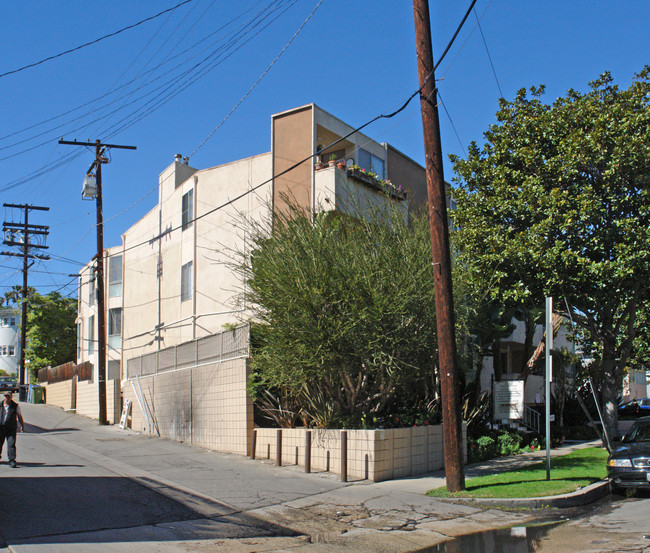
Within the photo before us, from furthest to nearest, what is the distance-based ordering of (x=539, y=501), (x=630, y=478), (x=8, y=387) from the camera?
(x=8, y=387)
(x=630, y=478)
(x=539, y=501)

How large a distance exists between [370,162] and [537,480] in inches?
518

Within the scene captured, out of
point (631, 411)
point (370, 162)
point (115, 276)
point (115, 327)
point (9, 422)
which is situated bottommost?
point (631, 411)

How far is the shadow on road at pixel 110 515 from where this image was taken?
303 inches

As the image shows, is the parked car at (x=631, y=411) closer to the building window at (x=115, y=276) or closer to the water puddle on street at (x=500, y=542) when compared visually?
the water puddle on street at (x=500, y=542)

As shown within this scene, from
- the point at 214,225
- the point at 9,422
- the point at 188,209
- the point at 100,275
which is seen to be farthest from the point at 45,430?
the point at 9,422

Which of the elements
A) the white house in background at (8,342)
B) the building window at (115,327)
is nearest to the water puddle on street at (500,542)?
the building window at (115,327)

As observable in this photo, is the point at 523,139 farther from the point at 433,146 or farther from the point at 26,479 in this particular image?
the point at 26,479

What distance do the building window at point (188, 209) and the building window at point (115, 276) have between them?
9.37m

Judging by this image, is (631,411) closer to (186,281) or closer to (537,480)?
(186,281)

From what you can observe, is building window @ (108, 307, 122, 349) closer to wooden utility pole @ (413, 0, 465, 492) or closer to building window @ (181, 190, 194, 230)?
building window @ (181, 190, 194, 230)

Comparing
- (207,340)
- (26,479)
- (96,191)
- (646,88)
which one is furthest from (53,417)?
(646,88)

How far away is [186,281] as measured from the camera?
80.8 feet

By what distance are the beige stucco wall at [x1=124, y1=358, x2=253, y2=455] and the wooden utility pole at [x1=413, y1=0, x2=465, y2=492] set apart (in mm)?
6221

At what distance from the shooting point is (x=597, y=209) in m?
14.5
